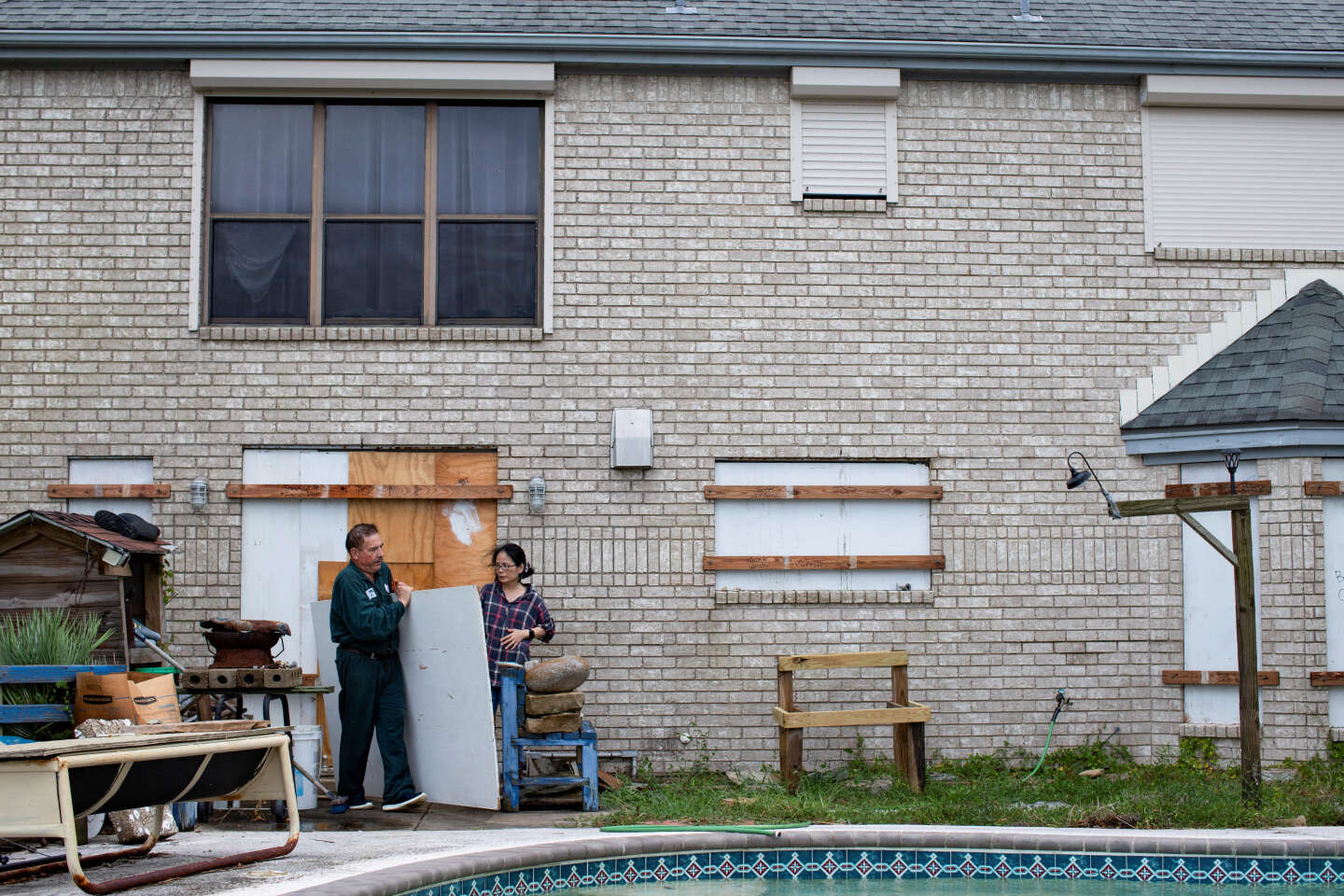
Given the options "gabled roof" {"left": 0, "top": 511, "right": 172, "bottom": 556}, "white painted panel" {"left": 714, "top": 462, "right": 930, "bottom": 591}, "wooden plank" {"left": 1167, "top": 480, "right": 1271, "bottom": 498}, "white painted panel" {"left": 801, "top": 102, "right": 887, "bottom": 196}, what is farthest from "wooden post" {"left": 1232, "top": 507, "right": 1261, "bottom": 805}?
"gabled roof" {"left": 0, "top": 511, "right": 172, "bottom": 556}

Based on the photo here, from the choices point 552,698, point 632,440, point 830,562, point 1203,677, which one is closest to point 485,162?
point 632,440

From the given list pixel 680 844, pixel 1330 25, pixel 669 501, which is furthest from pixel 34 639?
pixel 1330 25

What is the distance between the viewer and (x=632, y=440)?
29.5ft

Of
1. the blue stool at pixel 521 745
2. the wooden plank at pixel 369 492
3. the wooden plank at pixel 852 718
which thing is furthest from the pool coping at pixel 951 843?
the wooden plank at pixel 369 492

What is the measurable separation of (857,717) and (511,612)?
225 centimetres

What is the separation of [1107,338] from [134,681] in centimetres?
685

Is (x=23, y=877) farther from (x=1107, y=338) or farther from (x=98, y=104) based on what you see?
(x=1107, y=338)

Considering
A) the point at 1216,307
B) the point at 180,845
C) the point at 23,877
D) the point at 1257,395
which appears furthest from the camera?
the point at 1216,307

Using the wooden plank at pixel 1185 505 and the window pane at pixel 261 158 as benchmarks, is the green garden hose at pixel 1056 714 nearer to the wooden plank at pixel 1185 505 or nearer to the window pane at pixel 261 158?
the wooden plank at pixel 1185 505

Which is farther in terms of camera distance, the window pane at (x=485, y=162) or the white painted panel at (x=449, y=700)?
the window pane at (x=485, y=162)

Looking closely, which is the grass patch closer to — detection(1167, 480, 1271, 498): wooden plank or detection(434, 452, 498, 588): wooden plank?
detection(1167, 480, 1271, 498): wooden plank

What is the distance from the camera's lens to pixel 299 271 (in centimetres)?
930

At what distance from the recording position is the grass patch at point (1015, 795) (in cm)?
693

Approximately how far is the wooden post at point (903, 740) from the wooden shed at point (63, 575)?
15.3 feet
